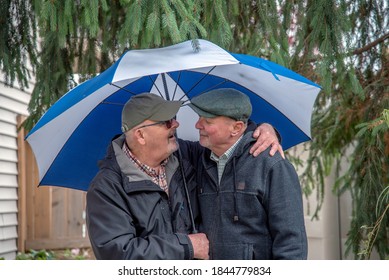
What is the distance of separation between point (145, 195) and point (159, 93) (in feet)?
2.38

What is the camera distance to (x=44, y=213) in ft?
26.2

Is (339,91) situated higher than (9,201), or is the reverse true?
(339,91)

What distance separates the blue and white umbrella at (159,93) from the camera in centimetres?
328

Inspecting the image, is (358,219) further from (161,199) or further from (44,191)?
(44,191)

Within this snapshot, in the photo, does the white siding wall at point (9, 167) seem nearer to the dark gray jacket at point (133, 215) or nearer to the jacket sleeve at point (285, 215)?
the dark gray jacket at point (133, 215)

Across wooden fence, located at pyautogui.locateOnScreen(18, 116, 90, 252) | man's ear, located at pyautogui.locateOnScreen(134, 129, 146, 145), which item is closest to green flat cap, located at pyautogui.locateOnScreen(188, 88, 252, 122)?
man's ear, located at pyautogui.locateOnScreen(134, 129, 146, 145)

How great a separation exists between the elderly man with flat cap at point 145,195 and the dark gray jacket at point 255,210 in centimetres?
11

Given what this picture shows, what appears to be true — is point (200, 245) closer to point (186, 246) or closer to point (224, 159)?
point (186, 246)

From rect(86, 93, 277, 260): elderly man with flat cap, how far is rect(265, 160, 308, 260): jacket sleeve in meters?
0.31

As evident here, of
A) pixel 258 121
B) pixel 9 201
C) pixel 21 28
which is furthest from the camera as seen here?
pixel 9 201

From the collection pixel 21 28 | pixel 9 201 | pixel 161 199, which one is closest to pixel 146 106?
pixel 161 199

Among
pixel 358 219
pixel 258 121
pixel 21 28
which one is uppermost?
pixel 21 28
